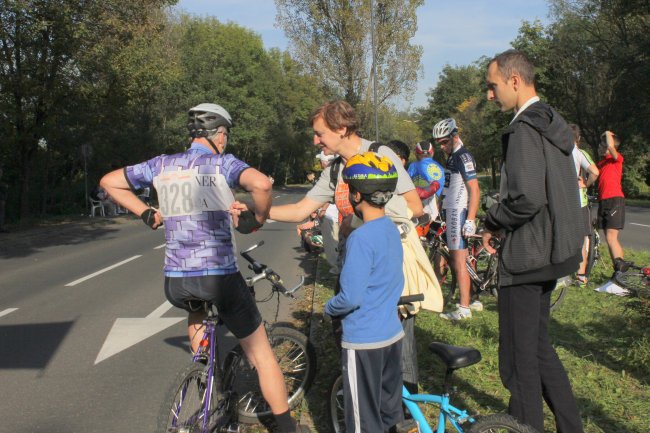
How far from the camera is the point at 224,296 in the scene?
10.6 ft

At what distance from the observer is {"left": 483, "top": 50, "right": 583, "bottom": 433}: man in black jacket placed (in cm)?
286

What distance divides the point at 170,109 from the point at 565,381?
41296 mm

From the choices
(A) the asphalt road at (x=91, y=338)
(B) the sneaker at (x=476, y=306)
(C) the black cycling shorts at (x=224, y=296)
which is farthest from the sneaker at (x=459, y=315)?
→ (C) the black cycling shorts at (x=224, y=296)

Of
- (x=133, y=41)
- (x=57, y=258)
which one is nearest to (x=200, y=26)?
(x=133, y=41)

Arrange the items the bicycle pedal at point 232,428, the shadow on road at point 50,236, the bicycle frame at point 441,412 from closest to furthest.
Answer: the bicycle frame at point 441,412 < the bicycle pedal at point 232,428 < the shadow on road at point 50,236

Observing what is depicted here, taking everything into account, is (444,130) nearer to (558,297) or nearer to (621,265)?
(558,297)

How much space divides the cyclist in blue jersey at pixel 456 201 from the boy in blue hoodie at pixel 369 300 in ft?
11.1

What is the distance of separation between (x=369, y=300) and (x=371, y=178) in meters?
0.55

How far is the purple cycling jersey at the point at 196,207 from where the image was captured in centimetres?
311

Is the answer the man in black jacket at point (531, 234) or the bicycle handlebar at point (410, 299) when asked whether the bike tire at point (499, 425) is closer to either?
the man in black jacket at point (531, 234)

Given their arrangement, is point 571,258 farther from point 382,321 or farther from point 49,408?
point 49,408

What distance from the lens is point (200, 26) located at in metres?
56.1

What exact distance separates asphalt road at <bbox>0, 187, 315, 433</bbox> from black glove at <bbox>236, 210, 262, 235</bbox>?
6.42 feet

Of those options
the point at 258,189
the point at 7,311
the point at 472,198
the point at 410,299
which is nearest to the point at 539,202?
the point at 410,299
